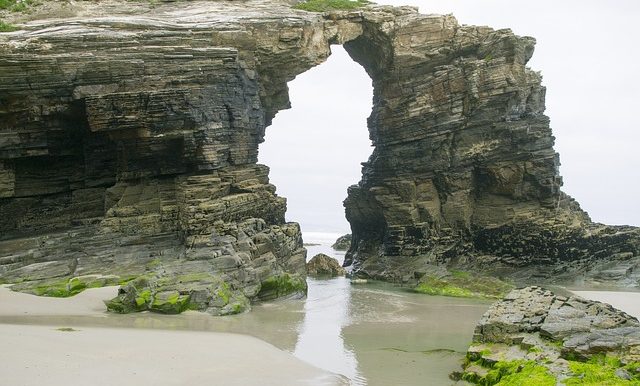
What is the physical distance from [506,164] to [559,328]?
2711cm

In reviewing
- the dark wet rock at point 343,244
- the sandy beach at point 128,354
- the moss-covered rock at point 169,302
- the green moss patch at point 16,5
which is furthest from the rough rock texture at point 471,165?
the dark wet rock at point 343,244

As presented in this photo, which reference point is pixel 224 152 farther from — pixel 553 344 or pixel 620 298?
pixel 620 298

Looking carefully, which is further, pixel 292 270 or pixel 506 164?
pixel 506 164

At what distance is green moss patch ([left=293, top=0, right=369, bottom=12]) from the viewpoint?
130 ft

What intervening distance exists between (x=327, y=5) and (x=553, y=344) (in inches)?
1179

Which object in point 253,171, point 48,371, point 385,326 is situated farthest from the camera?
point 253,171

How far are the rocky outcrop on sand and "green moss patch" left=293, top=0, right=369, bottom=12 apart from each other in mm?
25678

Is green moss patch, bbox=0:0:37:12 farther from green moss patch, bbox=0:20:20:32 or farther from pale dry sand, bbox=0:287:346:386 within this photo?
pale dry sand, bbox=0:287:346:386

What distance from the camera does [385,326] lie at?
23531mm

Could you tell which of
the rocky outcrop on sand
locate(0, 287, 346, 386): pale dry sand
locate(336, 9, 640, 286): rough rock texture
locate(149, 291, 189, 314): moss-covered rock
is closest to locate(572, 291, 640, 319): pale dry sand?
locate(336, 9, 640, 286): rough rock texture

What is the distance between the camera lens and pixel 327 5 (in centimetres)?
4038

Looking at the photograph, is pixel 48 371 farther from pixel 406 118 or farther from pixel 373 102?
pixel 373 102

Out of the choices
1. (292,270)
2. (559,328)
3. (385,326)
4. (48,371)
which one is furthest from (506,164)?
(48,371)

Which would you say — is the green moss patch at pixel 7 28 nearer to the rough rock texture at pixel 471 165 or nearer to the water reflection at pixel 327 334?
the water reflection at pixel 327 334
